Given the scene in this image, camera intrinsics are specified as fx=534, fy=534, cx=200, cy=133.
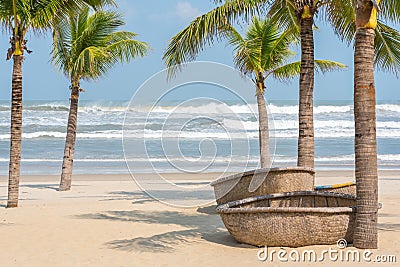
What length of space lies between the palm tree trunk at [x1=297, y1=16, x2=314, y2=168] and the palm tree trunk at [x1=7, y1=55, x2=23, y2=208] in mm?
6058

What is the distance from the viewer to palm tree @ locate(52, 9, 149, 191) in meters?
14.3

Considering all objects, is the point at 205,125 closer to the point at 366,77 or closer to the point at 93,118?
the point at 93,118

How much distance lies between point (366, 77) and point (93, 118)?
43.1 meters

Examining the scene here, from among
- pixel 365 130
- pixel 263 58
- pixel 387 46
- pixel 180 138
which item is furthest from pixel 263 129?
pixel 180 138

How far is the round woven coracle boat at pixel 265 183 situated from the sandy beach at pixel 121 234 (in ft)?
1.98

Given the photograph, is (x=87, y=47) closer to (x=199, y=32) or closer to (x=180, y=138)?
(x=199, y=32)

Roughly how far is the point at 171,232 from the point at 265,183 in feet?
7.41

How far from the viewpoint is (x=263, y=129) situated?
15.5m

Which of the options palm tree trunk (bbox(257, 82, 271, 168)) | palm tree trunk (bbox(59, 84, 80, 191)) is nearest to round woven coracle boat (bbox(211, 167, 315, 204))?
palm tree trunk (bbox(257, 82, 271, 168))

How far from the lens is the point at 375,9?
6.82 meters

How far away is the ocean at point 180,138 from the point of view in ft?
83.3

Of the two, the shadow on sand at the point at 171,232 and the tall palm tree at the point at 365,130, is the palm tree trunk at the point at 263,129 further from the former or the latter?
the tall palm tree at the point at 365,130

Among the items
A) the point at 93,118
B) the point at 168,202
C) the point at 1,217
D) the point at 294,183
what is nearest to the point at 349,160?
the point at 168,202

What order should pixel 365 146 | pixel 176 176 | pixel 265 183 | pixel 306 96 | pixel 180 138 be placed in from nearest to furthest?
1. pixel 365 146
2. pixel 306 96
3. pixel 265 183
4. pixel 176 176
5. pixel 180 138
